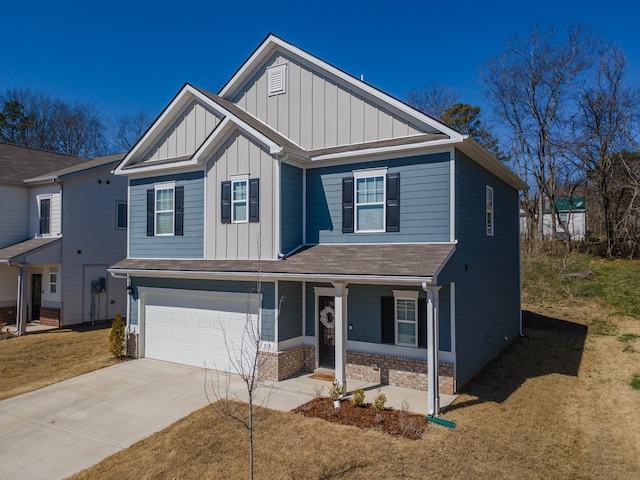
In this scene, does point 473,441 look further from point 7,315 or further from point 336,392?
point 7,315

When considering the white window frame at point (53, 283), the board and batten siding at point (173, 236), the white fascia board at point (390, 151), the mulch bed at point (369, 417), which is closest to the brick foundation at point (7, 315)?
the white window frame at point (53, 283)

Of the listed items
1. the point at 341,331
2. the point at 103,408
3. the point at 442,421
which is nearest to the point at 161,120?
the point at 103,408

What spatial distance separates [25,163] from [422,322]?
20.7 meters

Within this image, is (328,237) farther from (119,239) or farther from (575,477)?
(119,239)

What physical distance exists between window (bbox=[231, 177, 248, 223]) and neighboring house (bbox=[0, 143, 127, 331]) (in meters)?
10.5

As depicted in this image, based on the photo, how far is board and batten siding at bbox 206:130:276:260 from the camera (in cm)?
1144

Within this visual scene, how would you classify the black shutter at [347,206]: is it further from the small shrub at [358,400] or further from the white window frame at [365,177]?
the small shrub at [358,400]

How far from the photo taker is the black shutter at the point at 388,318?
10742 mm

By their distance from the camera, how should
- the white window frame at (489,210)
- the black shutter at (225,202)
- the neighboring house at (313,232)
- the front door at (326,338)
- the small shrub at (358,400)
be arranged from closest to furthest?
the small shrub at (358,400) < the neighboring house at (313,232) < the front door at (326,338) < the black shutter at (225,202) < the white window frame at (489,210)

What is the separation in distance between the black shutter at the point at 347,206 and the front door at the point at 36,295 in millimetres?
15927

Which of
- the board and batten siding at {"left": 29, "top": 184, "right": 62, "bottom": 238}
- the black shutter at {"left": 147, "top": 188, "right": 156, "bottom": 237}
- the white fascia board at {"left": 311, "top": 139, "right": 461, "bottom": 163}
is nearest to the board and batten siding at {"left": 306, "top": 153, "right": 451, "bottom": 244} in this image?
the white fascia board at {"left": 311, "top": 139, "right": 461, "bottom": 163}

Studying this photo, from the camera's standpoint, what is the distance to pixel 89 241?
770 inches

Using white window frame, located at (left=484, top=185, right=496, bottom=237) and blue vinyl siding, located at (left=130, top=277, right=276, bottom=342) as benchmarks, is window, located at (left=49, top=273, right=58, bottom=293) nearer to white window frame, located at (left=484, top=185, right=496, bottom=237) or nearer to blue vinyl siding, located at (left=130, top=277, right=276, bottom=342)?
blue vinyl siding, located at (left=130, top=277, right=276, bottom=342)

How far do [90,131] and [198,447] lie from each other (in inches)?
1589
